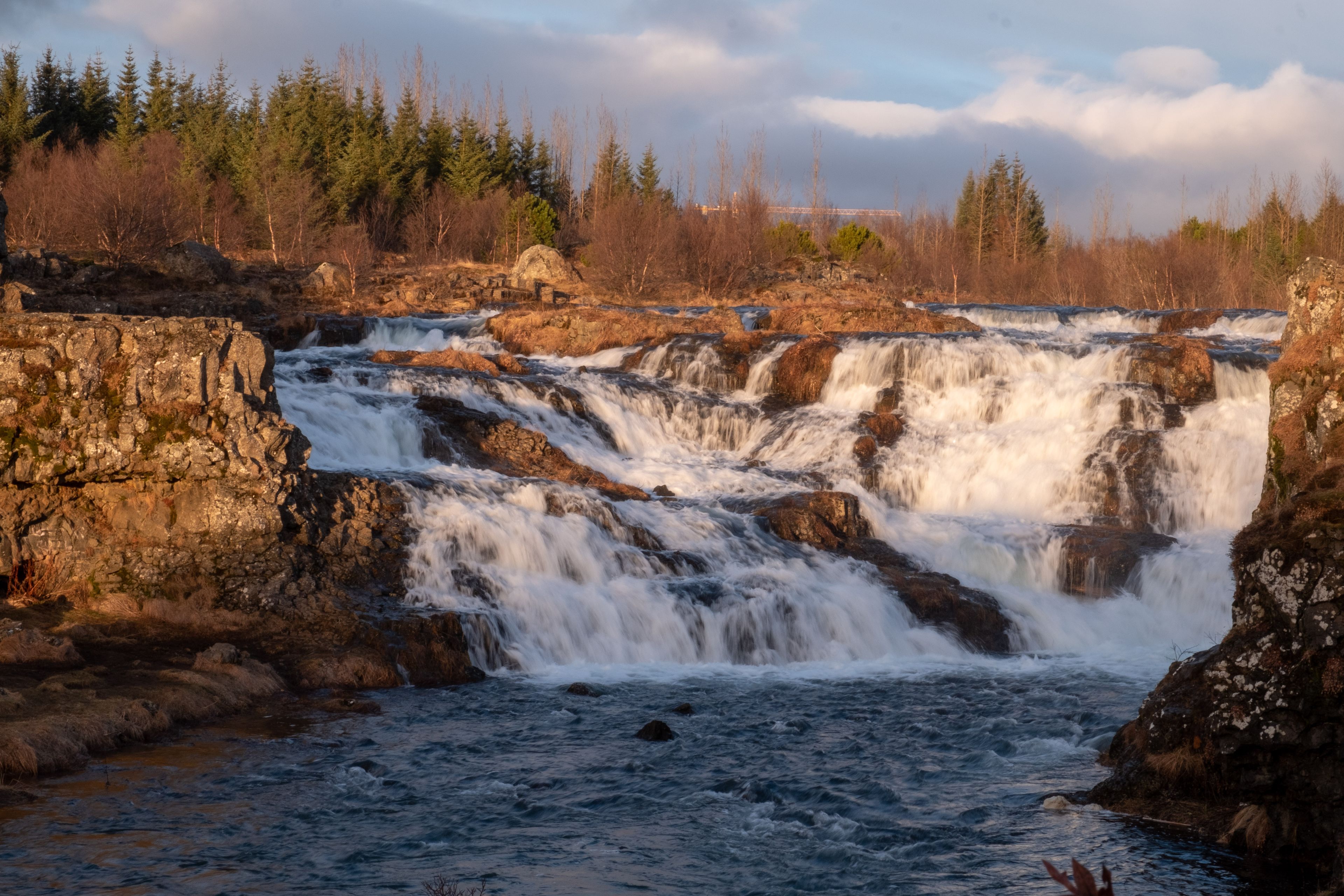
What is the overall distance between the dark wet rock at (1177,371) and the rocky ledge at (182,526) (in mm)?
18877

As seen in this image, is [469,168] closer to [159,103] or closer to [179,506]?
[159,103]

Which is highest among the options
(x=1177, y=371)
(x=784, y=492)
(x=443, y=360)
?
(x=443, y=360)

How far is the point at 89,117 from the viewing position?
232ft

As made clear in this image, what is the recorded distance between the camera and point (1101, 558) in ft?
67.3

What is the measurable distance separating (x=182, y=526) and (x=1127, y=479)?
719 inches

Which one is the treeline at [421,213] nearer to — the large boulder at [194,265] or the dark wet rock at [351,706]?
the large boulder at [194,265]

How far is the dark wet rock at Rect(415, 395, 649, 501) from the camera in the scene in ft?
74.5

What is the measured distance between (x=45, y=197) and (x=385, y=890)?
53.2 meters

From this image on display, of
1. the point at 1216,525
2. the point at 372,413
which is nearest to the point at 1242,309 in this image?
the point at 1216,525

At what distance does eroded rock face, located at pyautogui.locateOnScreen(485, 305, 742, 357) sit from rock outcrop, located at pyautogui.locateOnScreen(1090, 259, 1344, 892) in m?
24.4

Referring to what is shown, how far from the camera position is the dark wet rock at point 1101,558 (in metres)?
20.1

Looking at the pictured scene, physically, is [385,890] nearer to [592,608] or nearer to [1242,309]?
[592,608]

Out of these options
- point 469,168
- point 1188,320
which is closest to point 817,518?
point 1188,320

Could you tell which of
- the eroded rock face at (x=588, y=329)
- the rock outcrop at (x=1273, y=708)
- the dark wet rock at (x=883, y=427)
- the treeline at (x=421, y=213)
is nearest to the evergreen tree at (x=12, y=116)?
the treeline at (x=421, y=213)
